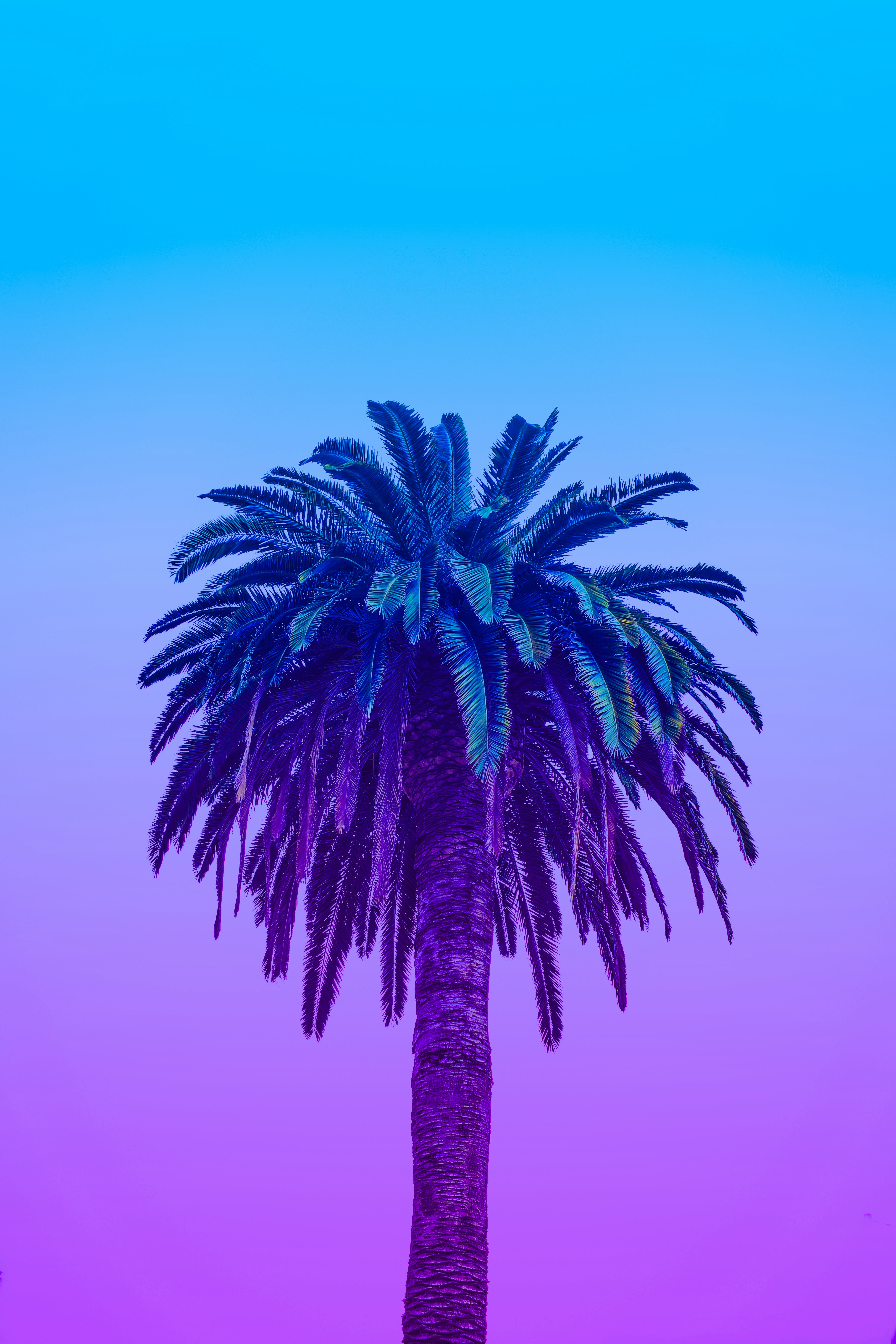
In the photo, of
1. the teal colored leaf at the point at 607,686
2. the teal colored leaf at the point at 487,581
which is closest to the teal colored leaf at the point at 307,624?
the teal colored leaf at the point at 487,581

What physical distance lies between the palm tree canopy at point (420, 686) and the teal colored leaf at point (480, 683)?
0.02 meters

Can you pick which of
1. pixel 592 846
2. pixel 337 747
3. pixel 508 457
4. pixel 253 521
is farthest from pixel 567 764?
pixel 253 521

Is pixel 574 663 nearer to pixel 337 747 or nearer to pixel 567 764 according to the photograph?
pixel 567 764

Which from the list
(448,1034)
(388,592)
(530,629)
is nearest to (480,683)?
(530,629)

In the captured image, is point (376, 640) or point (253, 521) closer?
point (376, 640)

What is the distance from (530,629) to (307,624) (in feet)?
7.59

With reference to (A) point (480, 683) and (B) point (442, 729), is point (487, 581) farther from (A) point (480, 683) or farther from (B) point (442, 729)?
(B) point (442, 729)

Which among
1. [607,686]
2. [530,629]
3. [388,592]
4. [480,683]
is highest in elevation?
[530,629]

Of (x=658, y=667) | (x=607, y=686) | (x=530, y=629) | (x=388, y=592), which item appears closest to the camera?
(x=388, y=592)

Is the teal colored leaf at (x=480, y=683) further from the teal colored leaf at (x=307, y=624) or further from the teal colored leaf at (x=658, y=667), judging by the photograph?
the teal colored leaf at (x=658, y=667)

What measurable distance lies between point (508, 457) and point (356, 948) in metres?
7.54

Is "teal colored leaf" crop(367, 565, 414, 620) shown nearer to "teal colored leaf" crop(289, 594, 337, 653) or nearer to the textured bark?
"teal colored leaf" crop(289, 594, 337, 653)

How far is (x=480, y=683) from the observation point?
12.0 m

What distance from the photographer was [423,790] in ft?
44.5
